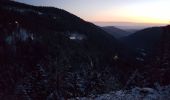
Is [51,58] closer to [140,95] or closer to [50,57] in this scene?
[50,57]

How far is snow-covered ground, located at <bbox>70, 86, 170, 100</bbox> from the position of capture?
17.0 metres

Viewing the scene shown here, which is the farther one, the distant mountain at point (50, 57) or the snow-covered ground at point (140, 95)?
the distant mountain at point (50, 57)

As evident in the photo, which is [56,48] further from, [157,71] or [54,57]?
Result: [157,71]

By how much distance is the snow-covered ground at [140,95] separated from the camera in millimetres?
16953

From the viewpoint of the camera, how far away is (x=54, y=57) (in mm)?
103750

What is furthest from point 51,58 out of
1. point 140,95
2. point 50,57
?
point 140,95

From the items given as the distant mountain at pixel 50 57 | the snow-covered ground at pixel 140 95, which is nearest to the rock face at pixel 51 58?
the distant mountain at pixel 50 57

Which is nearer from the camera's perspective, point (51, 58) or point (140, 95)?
point (140, 95)

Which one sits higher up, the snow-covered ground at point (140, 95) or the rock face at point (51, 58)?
the snow-covered ground at point (140, 95)

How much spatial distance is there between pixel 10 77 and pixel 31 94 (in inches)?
688

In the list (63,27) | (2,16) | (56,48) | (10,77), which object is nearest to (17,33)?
(2,16)

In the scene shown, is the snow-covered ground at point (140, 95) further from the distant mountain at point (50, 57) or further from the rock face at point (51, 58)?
the distant mountain at point (50, 57)

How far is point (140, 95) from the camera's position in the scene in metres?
17.4

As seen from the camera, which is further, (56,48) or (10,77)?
(56,48)
